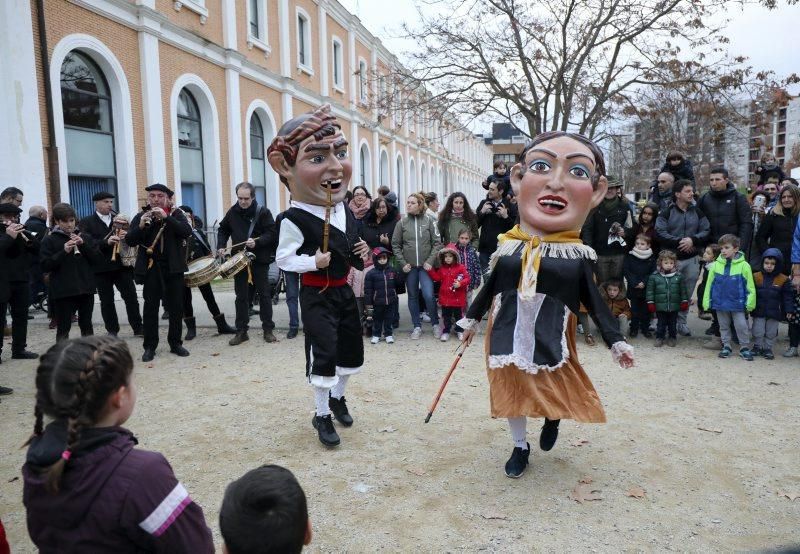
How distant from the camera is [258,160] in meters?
20.1

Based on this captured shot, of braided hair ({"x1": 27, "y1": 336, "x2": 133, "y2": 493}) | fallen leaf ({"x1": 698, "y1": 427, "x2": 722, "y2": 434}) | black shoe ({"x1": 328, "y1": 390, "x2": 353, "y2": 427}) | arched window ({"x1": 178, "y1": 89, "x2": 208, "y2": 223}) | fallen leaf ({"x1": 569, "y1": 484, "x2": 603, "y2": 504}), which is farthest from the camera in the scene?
arched window ({"x1": 178, "y1": 89, "x2": 208, "y2": 223})

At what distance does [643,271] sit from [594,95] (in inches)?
266

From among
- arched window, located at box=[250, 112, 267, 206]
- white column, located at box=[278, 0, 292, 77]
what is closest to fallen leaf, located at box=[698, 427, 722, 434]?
arched window, located at box=[250, 112, 267, 206]

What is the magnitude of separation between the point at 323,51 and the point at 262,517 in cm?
2372

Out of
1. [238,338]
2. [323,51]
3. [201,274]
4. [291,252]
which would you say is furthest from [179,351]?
[323,51]

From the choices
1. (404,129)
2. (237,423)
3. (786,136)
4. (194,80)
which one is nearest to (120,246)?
(237,423)

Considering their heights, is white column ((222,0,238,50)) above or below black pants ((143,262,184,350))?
above

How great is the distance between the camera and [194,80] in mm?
15586

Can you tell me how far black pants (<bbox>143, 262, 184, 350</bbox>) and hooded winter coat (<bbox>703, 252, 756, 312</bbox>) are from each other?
230 inches

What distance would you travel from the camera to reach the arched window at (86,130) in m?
12.4

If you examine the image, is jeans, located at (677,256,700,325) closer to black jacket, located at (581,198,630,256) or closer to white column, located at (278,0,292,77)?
black jacket, located at (581,198,630,256)

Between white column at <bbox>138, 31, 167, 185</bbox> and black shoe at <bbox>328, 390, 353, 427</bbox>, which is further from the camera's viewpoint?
white column at <bbox>138, 31, 167, 185</bbox>

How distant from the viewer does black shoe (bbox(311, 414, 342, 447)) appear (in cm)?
412

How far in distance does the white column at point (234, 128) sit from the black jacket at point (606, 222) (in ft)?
40.5
